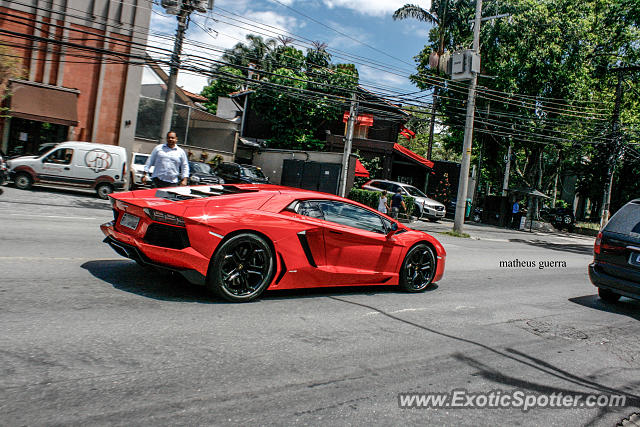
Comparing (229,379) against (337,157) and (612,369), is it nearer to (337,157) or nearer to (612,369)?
(612,369)

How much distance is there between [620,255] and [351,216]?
13.6 feet

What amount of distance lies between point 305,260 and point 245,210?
3.04ft

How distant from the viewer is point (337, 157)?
27.5m

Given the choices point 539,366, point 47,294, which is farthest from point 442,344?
point 47,294

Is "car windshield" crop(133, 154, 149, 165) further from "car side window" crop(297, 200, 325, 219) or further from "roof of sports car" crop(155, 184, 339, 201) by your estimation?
"car side window" crop(297, 200, 325, 219)

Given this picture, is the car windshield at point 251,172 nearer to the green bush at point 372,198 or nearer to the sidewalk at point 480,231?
the green bush at point 372,198

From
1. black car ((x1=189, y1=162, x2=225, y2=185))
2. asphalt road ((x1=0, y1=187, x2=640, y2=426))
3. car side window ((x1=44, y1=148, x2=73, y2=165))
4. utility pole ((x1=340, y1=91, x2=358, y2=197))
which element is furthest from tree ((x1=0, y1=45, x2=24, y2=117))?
utility pole ((x1=340, y1=91, x2=358, y2=197))

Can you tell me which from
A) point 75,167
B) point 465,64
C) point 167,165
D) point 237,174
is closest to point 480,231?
point 465,64

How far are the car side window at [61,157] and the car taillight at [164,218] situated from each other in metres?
13.4

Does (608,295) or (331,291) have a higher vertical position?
(608,295)

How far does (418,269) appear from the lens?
23.4ft

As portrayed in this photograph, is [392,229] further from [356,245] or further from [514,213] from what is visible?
[514,213]

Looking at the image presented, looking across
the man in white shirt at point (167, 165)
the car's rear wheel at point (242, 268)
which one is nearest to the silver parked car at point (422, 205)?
the man in white shirt at point (167, 165)

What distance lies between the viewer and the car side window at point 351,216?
6.13 m
